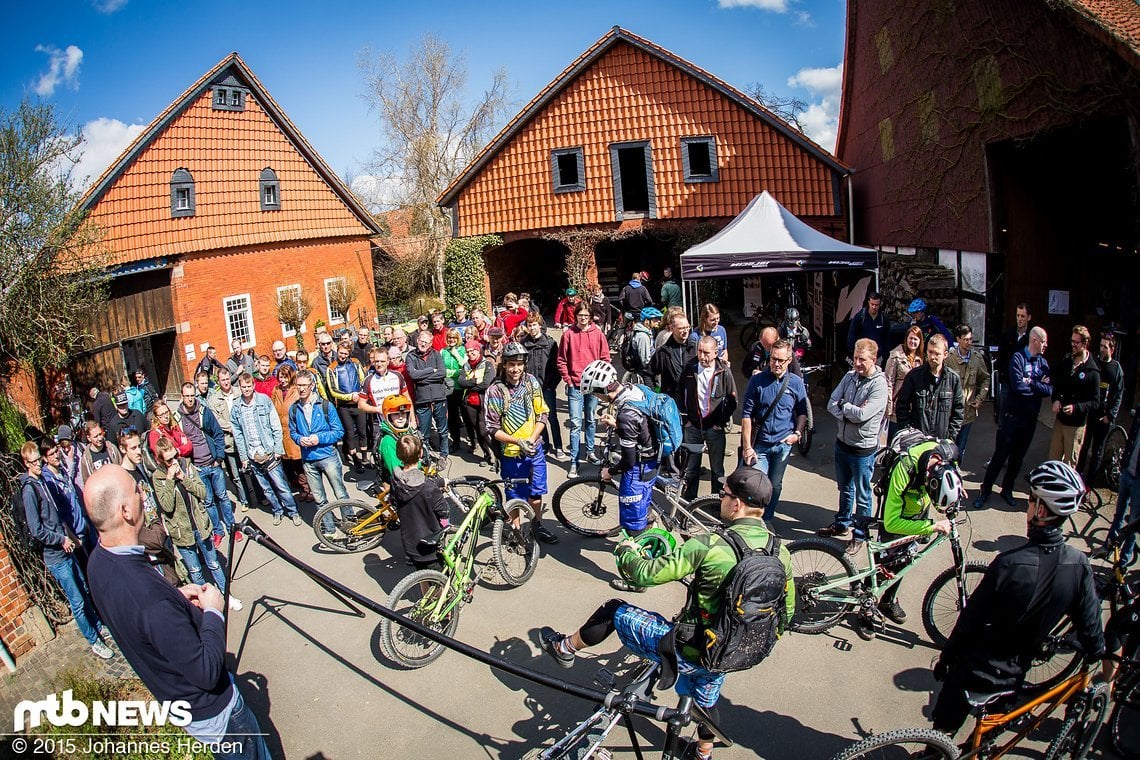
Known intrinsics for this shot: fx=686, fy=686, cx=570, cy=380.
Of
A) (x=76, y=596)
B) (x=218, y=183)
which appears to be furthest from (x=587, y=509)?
(x=218, y=183)

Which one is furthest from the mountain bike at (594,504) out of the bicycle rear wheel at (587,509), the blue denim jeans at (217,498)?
the blue denim jeans at (217,498)

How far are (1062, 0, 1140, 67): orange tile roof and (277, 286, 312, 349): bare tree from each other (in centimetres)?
1765

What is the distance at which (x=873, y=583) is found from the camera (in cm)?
484

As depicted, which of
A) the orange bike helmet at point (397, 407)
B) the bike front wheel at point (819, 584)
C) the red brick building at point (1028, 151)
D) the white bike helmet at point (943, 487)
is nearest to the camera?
the white bike helmet at point (943, 487)

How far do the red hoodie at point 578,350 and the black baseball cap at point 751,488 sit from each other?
5.54 meters

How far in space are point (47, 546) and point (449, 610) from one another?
3.61m

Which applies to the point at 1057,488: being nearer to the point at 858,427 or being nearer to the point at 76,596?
the point at 858,427

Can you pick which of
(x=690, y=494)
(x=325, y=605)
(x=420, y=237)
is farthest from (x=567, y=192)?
(x=325, y=605)

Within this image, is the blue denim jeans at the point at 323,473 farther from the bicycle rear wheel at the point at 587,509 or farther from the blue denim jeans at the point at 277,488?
the bicycle rear wheel at the point at 587,509

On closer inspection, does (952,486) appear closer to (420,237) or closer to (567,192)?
(567,192)

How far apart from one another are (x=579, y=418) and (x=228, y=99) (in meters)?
17.3

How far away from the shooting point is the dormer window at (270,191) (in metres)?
20.6

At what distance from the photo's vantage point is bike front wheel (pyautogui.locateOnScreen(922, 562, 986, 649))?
187 inches

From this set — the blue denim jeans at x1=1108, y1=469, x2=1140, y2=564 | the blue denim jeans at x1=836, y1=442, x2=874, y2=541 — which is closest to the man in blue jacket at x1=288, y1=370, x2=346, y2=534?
the blue denim jeans at x1=836, y1=442, x2=874, y2=541
